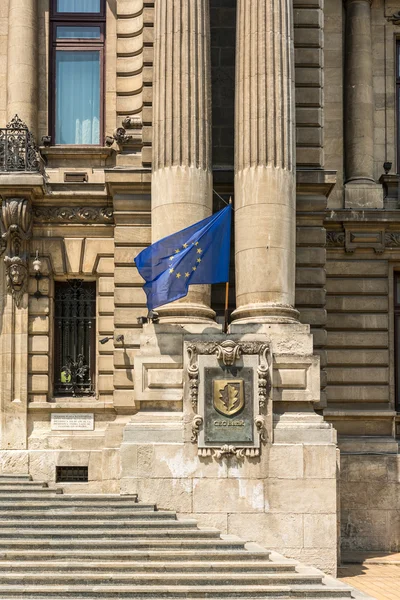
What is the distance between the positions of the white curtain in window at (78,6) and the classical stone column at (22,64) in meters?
0.76

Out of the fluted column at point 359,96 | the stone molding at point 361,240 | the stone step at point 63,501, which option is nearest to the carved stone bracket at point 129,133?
the stone molding at point 361,240

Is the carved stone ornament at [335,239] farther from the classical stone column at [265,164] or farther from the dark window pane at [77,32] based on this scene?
the dark window pane at [77,32]

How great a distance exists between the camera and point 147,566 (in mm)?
17797

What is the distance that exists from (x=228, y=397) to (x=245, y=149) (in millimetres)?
5249

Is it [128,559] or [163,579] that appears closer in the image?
[163,579]

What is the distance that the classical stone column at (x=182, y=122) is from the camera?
23.0 meters

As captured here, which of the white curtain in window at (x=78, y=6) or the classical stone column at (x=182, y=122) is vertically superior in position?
the white curtain in window at (x=78, y=6)

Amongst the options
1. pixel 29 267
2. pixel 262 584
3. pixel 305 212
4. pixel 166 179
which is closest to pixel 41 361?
pixel 29 267

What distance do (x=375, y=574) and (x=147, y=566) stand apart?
22.5ft

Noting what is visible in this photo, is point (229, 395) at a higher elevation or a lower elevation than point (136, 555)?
higher

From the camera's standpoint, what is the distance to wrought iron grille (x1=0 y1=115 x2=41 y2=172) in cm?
2505

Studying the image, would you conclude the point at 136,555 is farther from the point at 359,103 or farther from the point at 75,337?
the point at 359,103

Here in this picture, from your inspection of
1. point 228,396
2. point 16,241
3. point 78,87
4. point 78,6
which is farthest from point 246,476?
point 78,6

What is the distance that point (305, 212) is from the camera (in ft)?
83.0
